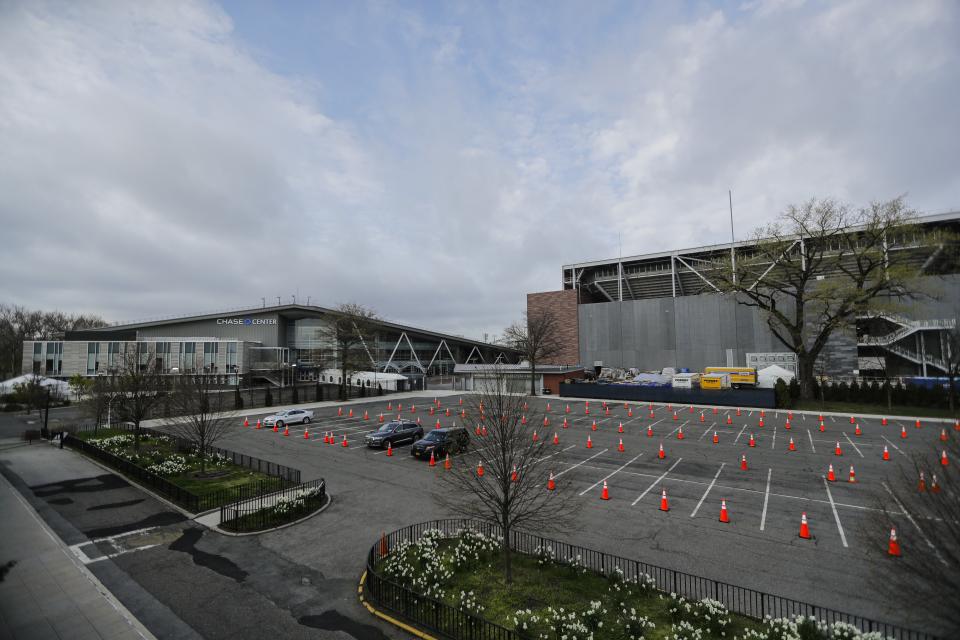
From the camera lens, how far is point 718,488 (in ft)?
56.6

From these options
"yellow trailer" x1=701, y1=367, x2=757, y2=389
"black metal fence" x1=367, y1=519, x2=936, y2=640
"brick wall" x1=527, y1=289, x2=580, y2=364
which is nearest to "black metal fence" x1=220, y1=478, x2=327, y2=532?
"black metal fence" x1=367, y1=519, x2=936, y2=640

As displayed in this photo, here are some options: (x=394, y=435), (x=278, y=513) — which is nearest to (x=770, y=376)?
(x=394, y=435)

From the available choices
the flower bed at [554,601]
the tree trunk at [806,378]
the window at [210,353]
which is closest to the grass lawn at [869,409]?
the tree trunk at [806,378]

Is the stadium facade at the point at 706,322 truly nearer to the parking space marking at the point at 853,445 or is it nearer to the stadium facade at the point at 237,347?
the parking space marking at the point at 853,445

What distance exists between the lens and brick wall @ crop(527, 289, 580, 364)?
73.3 metres

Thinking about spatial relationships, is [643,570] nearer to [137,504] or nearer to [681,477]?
[681,477]

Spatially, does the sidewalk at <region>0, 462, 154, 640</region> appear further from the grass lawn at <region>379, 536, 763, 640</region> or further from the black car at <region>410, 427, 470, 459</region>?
the black car at <region>410, 427, 470, 459</region>

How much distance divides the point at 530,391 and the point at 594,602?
4739 cm

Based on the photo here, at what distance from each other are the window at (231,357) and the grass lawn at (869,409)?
240ft

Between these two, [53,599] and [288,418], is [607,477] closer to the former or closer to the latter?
[53,599]

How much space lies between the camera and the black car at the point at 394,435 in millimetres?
25391

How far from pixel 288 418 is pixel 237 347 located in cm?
4331

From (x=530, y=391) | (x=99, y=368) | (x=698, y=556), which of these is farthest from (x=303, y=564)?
(x=99, y=368)

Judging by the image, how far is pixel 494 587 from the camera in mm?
9758
